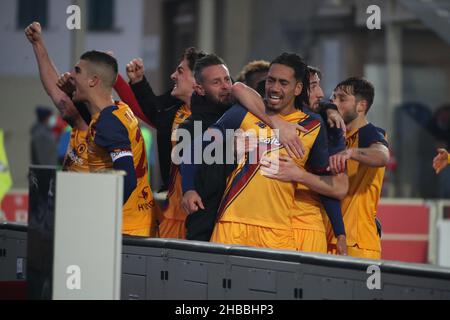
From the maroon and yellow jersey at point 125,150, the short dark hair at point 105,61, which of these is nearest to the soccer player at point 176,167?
the maroon and yellow jersey at point 125,150

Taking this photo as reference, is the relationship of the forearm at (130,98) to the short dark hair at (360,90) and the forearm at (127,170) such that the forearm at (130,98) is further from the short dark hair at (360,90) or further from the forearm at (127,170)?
the short dark hair at (360,90)

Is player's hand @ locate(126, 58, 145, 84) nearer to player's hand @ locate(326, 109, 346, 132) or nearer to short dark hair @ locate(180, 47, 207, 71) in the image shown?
short dark hair @ locate(180, 47, 207, 71)

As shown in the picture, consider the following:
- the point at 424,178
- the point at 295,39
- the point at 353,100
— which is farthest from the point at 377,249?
the point at 295,39

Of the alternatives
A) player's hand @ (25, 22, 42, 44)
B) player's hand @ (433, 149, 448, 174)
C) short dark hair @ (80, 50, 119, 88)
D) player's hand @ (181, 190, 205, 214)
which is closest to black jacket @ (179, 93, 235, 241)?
player's hand @ (181, 190, 205, 214)

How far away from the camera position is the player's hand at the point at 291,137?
7941 mm

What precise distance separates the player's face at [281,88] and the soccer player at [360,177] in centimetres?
78

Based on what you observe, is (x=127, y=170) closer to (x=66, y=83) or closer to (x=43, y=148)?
(x=66, y=83)

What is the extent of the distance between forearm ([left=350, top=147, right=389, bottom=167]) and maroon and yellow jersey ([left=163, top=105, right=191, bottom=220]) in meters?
1.44

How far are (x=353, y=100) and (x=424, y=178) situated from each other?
1247cm

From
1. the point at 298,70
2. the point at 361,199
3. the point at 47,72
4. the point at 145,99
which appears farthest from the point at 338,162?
the point at 47,72

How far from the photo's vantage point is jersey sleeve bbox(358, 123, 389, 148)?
8.62 metres

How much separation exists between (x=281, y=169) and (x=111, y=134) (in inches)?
43.2

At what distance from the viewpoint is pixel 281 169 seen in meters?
7.95

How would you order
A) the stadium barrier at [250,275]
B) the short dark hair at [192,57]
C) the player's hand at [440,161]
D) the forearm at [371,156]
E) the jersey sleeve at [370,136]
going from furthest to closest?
the short dark hair at [192,57]
the jersey sleeve at [370,136]
the player's hand at [440,161]
the forearm at [371,156]
the stadium barrier at [250,275]
